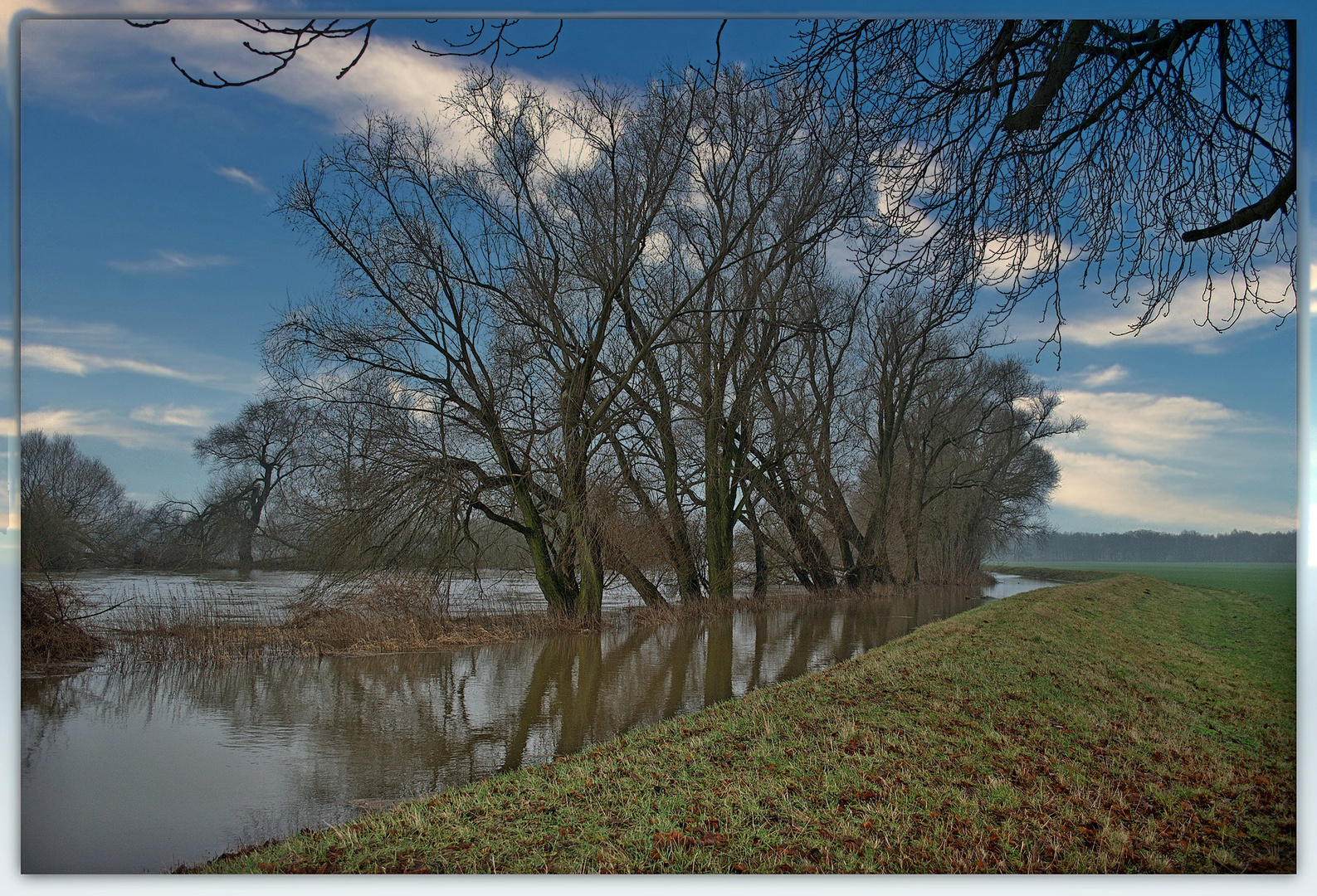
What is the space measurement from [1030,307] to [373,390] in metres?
9.74

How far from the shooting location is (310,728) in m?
6.87

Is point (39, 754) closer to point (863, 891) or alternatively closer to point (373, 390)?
point (863, 891)

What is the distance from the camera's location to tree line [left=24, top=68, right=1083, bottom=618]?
11.8 meters

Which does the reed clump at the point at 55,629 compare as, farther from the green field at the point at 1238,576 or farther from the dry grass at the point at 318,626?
the green field at the point at 1238,576

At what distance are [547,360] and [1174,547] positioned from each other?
971 centimetres

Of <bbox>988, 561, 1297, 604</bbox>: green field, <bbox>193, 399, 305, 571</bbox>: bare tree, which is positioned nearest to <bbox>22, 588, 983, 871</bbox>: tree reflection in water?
<bbox>193, 399, 305, 571</bbox>: bare tree

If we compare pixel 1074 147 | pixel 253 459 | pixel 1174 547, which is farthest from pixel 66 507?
pixel 1174 547

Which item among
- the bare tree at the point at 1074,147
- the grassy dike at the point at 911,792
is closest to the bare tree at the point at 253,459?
the grassy dike at the point at 911,792

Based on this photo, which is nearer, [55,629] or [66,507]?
[66,507]

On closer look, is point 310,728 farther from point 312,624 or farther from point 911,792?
point 911,792

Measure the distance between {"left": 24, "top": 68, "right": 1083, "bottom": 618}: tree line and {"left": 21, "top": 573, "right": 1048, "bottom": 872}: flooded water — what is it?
2148 millimetres

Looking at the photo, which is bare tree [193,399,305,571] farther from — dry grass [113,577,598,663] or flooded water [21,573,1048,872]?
flooded water [21,573,1048,872]

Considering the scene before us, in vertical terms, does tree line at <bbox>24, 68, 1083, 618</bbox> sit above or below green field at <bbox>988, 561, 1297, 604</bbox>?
above

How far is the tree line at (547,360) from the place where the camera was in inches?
464
